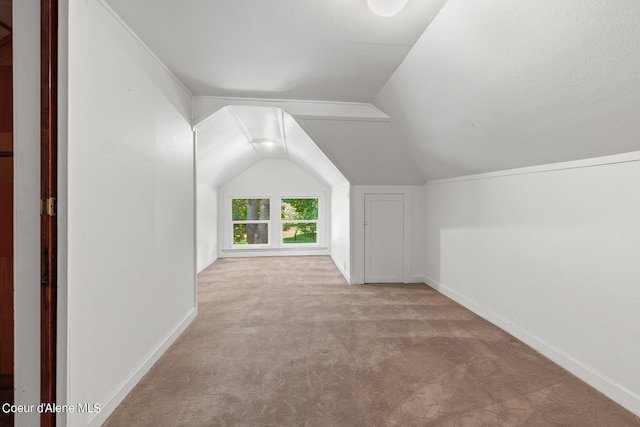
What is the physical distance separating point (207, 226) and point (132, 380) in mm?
4298

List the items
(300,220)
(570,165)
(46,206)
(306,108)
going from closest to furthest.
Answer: (46,206), (570,165), (306,108), (300,220)

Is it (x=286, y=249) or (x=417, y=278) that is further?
(x=286, y=249)

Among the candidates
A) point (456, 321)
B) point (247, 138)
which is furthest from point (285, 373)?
point (247, 138)

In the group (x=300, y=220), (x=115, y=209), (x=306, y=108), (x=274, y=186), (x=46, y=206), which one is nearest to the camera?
(x=46, y=206)

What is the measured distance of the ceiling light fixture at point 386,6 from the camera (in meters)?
1.55

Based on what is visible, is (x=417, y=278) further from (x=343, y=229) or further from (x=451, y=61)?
(x=451, y=61)

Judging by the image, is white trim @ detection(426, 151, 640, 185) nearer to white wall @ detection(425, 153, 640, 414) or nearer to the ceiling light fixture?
white wall @ detection(425, 153, 640, 414)

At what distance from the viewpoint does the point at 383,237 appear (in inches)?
178

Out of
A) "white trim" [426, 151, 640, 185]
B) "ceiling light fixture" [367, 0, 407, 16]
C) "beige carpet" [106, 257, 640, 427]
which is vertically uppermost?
"ceiling light fixture" [367, 0, 407, 16]

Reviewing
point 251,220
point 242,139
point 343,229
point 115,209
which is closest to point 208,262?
point 251,220

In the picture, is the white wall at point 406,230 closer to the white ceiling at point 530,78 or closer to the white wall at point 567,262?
the white wall at point 567,262

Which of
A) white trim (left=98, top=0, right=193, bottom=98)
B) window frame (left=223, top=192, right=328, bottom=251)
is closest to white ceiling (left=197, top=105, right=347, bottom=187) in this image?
white trim (left=98, top=0, right=193, bottom=98)

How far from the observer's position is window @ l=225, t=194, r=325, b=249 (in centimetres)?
705

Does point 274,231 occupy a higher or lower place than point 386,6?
lower
